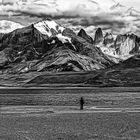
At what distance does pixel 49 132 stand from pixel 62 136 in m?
4.43

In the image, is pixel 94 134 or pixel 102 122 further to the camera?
pixel 102 122

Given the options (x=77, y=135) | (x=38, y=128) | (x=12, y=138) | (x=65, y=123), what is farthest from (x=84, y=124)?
(x=12, y=138)

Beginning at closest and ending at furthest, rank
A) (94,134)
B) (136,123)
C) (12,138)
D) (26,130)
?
(12,138) → (94,134) → (26,130) → (136,123)

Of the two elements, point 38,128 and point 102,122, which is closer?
point 38,128

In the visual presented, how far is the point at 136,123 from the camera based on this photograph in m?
66.3

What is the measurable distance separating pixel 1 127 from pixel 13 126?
2402mm

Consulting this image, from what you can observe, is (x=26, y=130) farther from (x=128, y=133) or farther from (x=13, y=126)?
(x=128, y=133)

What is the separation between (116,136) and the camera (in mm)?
50969

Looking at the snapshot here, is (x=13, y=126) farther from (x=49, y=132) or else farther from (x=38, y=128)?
(x=49, y=132)

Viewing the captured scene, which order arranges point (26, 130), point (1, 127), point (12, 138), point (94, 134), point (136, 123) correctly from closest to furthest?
point (12, 138) < point (94, 134) < point (26, 130) < point (1, 127) < point (136, 123)

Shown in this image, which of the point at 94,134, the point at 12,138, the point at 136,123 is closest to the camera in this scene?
the point at 12,138

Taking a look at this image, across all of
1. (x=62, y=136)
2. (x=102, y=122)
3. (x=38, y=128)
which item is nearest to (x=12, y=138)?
(x=62, y=136)

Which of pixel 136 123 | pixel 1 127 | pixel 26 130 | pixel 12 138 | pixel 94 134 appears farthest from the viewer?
pixel 136 123

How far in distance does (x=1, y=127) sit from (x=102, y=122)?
18.3 metres
